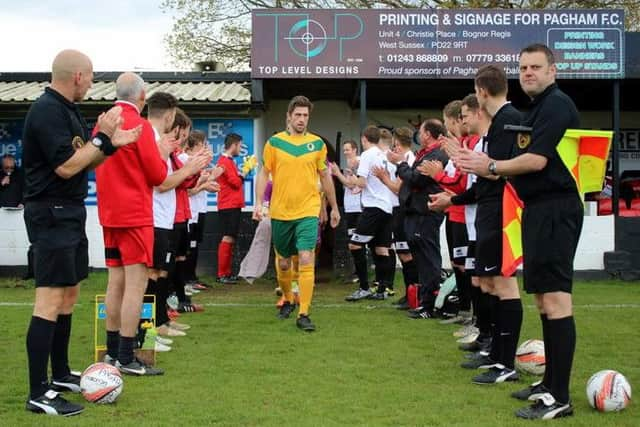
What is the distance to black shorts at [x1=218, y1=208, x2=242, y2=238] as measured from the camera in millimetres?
12555

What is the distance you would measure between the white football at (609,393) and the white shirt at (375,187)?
571 cm

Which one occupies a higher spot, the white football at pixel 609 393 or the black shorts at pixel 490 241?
the black shorts at pixel 490 241

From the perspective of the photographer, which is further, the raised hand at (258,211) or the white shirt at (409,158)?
the white shirt at (409,158)

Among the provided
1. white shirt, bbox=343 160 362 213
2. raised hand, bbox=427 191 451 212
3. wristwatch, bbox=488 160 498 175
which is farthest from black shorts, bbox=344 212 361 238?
wristwatch, bbox=488 160 498 175

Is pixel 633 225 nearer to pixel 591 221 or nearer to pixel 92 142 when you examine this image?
pixel 591 221

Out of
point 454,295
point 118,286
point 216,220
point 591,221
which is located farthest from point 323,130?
point 118,286

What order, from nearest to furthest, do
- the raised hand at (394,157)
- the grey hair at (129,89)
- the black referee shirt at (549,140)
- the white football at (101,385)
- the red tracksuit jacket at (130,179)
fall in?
1. the black referee shirt at (549,140)
2. the white football at (101,385)
3. the red tracksuit jacket at (130,179)
4. the grey hair at (129,89)
5. the raised hand at (394,157)

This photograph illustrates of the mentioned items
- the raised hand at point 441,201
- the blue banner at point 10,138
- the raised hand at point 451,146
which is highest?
the blue banner at point 10,138

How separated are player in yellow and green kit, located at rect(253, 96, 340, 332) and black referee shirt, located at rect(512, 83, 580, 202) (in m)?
3.48

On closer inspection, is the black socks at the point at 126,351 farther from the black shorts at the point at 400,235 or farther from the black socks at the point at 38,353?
the black shorts at the point at 400,235

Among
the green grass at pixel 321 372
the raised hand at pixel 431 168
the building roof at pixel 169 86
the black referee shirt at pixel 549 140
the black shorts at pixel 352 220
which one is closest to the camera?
the black referee shirt at pixel 549 140

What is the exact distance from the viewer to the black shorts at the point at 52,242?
492 centimetres

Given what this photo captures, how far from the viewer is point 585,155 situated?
4.90 metres

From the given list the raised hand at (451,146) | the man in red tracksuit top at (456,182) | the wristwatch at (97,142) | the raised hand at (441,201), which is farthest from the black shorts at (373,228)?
the wristwatch at (97,142)
